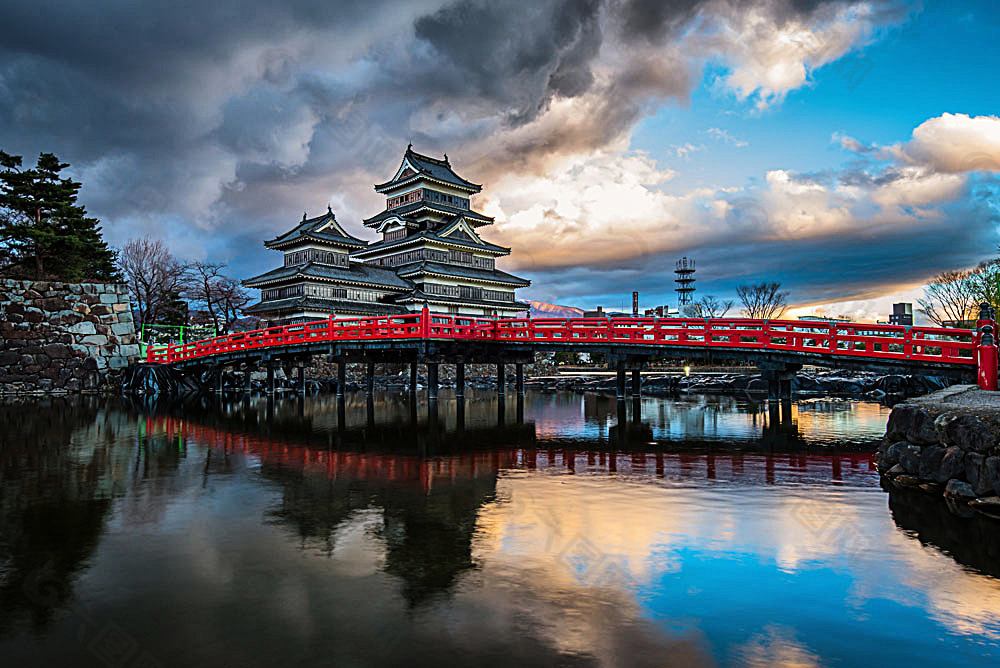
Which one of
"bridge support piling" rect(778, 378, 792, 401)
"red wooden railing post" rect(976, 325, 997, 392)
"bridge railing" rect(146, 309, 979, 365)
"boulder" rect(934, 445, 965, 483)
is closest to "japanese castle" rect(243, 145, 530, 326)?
"bridge railing" rect(146, 309, 979, 365)

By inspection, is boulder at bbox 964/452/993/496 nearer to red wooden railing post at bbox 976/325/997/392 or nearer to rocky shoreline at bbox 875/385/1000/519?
rocky shoreline at bbox 875/385/1000/519

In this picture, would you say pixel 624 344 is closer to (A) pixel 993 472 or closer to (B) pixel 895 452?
(B) pixel 895 452

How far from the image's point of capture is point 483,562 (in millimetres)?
6738

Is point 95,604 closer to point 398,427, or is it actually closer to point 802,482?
point 802,482

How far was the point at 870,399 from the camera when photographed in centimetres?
2866

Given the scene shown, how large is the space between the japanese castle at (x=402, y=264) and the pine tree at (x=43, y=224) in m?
12.9

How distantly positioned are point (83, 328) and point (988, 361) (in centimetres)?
4008

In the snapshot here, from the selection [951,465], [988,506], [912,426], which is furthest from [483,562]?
[912,426]

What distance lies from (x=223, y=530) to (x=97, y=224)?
1615 inches

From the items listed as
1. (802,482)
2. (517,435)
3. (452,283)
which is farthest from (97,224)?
(802,482)

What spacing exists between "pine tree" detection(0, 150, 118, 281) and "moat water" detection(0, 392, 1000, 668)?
91.4 feet

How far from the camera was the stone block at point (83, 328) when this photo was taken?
33.7 metres

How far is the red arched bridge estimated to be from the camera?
62.6ft

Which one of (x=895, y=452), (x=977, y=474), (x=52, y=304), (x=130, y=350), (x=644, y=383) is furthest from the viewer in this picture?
(x=644, y=383)
